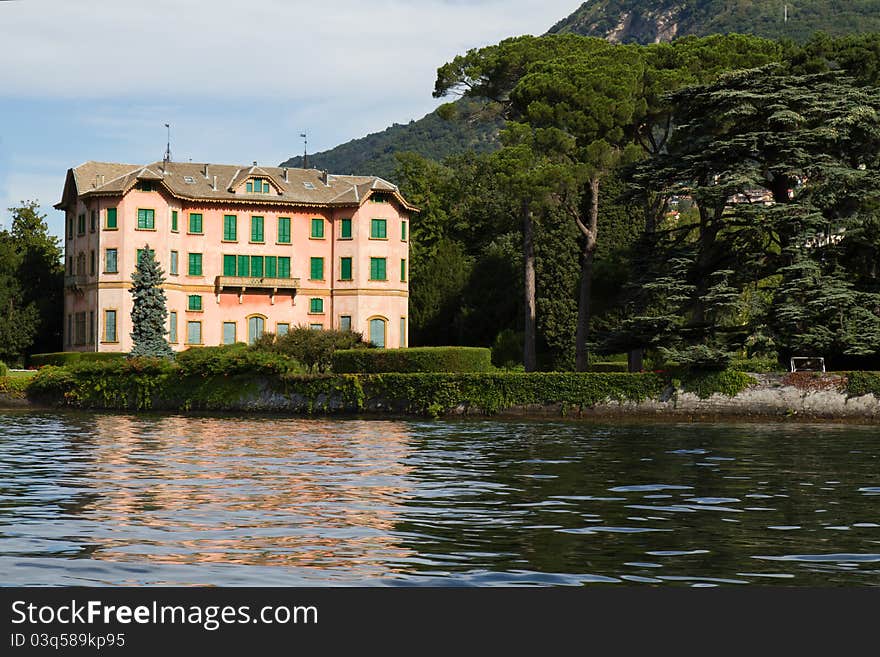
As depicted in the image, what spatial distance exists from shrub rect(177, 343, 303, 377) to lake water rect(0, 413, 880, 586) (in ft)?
46.0

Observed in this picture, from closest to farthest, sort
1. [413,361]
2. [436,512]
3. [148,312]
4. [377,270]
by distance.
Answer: [436,512] → [413,361] → [148,312] → [377,270]

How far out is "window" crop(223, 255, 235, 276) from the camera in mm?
68500

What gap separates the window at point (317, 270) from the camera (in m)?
70.1

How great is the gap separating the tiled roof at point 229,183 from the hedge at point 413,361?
24.3m

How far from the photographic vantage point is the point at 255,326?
6912 cm

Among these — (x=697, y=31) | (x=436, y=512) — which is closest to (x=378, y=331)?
(x=436, y=512)

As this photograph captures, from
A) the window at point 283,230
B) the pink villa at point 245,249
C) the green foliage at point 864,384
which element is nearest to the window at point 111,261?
the pink villa at point 245,249

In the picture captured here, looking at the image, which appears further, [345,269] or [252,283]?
[345,269]

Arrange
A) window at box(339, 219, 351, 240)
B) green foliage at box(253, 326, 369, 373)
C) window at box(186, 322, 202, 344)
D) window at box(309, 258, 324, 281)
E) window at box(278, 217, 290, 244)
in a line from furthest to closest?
window at box(309, 258, 324, 281) → window at box(339, 219, 351, 240) → window at box(278, 217, 290, 244) → window at box(186, 322, 202, 344) → green foliage at box(253, 326, 369, 373)

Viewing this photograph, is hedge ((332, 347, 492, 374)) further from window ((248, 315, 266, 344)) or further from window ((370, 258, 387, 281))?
window ((248, 315, 266, 344))

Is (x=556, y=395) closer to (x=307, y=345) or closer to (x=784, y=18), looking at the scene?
(x=307, y=345)

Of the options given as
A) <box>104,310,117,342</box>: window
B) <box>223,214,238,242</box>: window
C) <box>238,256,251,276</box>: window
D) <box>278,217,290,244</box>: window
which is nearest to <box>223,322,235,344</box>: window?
<box>238,256,251,276</box>: window

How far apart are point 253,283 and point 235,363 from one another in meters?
24.9

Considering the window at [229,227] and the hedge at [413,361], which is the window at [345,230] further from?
the hedge at [413,361]
